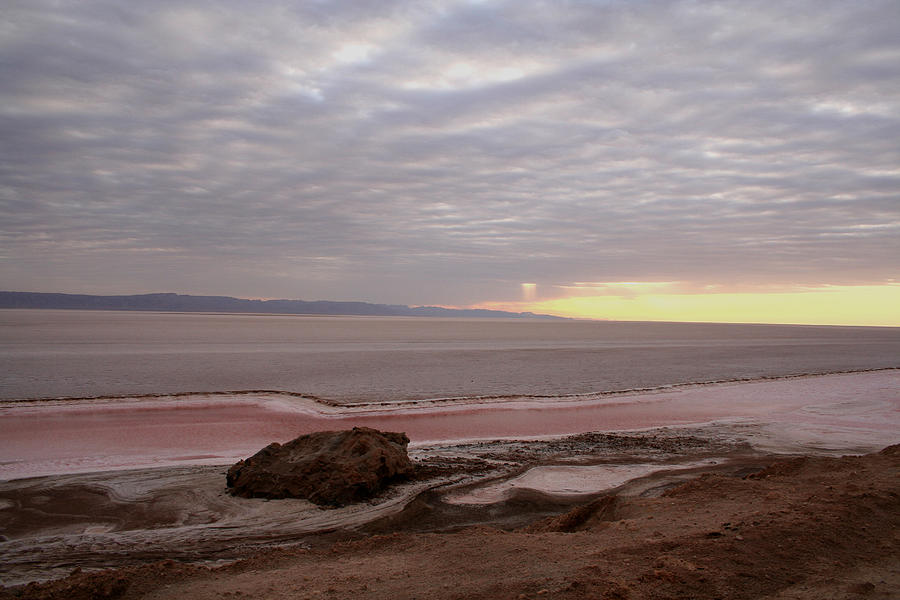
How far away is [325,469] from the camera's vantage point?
31.9 ft

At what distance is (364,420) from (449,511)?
937 cm

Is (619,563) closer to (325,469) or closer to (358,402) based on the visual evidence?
(325,469)

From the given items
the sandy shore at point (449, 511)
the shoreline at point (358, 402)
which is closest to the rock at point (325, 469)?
the sandy shore at point (449, 511)

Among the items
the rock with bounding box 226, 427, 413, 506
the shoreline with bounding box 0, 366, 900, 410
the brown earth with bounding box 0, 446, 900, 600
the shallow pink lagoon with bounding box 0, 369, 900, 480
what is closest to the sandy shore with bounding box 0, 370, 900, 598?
the brown earth with bounding box 0, 446, 900, 600

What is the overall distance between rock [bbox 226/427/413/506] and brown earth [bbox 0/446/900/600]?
2.25 m

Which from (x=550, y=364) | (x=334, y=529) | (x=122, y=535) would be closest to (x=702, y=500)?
(x=334, y=529)

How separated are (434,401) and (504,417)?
3.85 m

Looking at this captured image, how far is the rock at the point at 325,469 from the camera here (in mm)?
9398

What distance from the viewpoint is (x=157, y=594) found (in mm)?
5461

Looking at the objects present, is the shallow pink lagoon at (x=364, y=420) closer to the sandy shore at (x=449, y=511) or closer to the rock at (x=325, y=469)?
the sandy shore at (x=449, y=511)

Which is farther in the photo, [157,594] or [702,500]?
[702,500]

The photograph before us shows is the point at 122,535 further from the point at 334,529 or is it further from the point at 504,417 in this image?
the point at 504,417

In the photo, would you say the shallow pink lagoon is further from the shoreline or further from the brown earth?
the brown earth

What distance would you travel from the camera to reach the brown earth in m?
5.00
